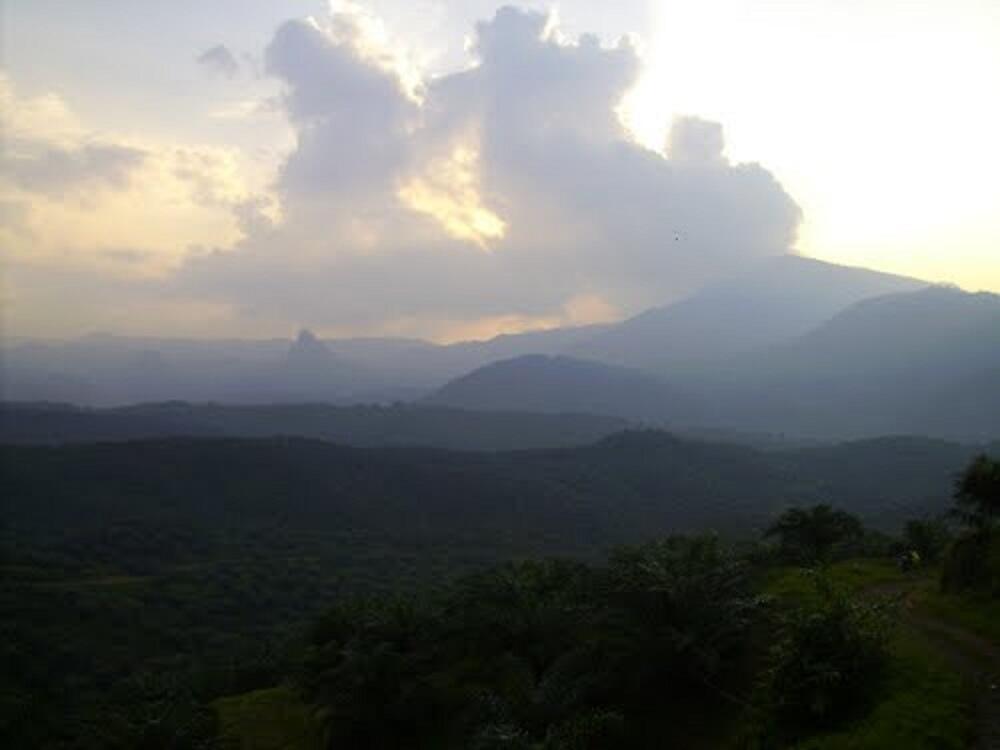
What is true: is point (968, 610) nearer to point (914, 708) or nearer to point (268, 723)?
point (914, 708)

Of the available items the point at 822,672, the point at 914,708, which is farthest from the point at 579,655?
the point at 914,708

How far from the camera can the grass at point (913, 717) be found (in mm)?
9320

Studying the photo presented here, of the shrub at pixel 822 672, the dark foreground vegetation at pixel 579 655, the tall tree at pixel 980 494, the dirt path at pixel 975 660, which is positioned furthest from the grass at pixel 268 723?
the tall tree at pixel 980 494

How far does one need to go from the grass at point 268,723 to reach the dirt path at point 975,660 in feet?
40.5

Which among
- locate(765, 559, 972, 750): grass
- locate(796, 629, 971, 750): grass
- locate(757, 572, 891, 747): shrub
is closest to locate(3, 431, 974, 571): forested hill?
locate(765, 559, 972, 750): grass

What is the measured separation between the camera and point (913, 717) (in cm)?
986

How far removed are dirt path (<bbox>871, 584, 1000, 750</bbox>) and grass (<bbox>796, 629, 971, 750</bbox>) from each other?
0.19m

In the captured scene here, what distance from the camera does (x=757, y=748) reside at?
10484 mm

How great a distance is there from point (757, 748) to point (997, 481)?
9.95m

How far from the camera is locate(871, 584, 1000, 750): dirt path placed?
32.3 ft

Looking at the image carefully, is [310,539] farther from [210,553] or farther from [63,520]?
[63,520]

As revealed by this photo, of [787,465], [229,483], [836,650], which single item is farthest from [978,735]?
[787,465]

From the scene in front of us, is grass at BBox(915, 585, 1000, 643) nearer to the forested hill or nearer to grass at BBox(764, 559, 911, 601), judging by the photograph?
grass at BBox(764, 559, 911, 601)

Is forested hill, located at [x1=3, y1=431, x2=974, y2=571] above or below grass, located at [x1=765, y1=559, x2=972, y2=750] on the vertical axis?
below
